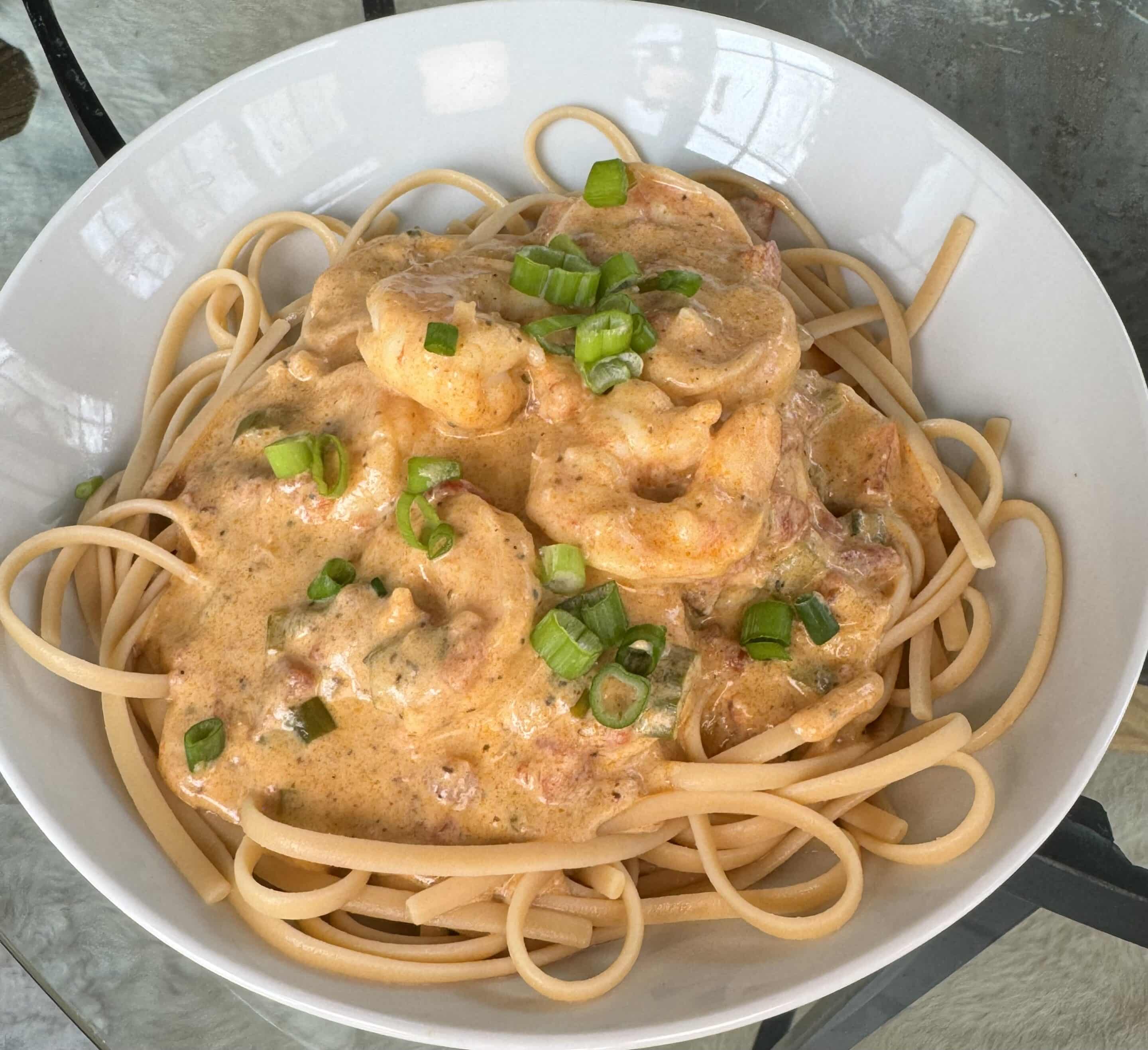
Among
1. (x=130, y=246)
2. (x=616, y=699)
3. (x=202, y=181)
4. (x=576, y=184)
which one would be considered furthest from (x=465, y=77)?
(x=616, y=699)

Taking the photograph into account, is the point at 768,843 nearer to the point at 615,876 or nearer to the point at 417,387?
the point at 615,876

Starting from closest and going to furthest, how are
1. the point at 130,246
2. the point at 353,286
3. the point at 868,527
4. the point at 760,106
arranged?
the point at 868,527 < the point at 353,286 < the point at 130,246 < the point at 760,106

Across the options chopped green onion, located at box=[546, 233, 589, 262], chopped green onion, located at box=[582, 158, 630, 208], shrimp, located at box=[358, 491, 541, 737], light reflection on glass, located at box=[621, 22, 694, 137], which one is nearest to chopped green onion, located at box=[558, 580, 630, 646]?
shrimp, located at box=[358, 491, 541, 737]

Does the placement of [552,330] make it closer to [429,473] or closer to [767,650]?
[429,473]

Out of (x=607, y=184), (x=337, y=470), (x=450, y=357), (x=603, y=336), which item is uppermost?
(x=607, y=184)

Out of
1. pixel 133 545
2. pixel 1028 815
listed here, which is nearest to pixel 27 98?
pixel 133 545

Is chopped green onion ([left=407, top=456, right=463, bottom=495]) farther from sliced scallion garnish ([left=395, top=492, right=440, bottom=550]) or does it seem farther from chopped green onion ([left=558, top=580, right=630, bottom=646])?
chopped green onion ([left=558, top=580, right=630, bottom=646])

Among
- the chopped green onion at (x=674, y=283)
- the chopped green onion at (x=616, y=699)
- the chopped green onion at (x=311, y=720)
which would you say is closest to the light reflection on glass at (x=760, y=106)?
the chopped green onion at (x=674, y=283)
